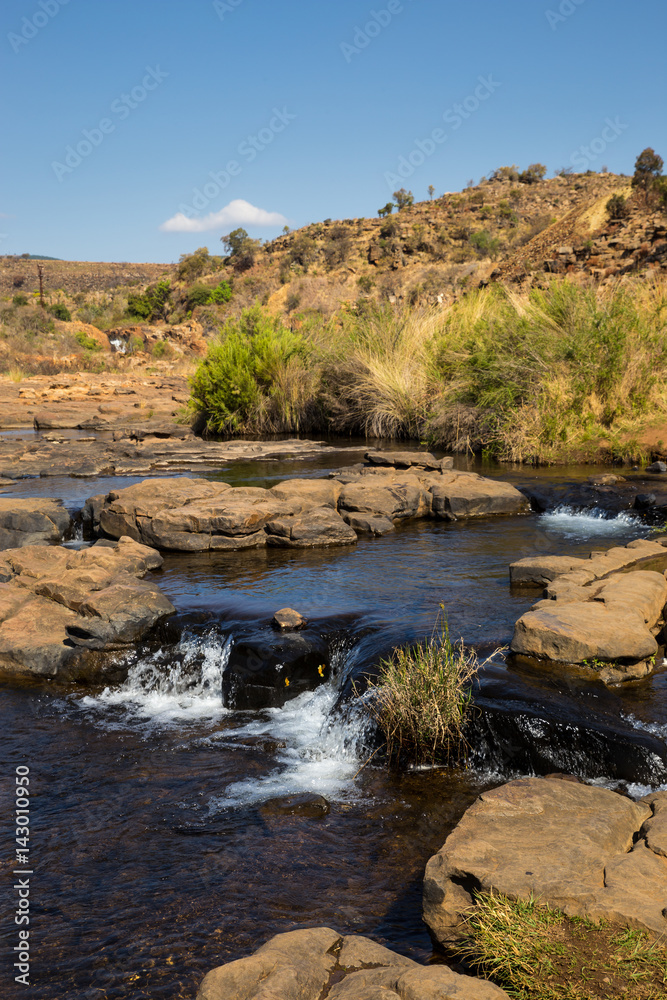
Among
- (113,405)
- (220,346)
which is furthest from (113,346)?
(220,346)

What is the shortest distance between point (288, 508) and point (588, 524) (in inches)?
142

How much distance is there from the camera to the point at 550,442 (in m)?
13.0

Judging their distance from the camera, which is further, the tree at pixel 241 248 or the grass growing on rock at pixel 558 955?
the tree at pixel 241 248

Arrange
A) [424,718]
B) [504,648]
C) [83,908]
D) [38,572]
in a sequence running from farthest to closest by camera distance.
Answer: [38,572] < [504,648] < [424,718] < [83,908]

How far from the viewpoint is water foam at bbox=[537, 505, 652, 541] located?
8617mm

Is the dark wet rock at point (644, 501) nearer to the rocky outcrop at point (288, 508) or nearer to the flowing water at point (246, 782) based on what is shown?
the rocky outcrop at point (288, 508)

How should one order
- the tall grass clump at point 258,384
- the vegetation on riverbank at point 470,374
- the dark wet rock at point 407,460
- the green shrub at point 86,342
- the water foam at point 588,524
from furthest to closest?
the green shrub at point 86,342
the tall grass clump at point 258,384
the vegetation on riverbank at point 470,374
the dark wet rock at point 407,460
the water foam at point 588,524

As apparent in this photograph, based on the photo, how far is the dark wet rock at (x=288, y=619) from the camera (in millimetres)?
5902

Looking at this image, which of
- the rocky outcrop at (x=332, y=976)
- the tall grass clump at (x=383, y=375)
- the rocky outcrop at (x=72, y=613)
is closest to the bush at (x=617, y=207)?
the tall grass clump at (x=383, y=375)

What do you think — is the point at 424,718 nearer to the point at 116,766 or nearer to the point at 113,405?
the point at 116,766

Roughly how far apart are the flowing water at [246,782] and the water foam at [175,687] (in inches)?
0.7

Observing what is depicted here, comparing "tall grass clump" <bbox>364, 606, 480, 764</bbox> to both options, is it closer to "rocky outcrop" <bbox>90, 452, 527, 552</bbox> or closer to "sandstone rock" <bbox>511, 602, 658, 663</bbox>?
"sandstone rock" <bbox>511, 602, 658, 663</bbox>

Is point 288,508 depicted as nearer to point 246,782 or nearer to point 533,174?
point 246,782

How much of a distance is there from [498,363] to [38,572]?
9241 mm
